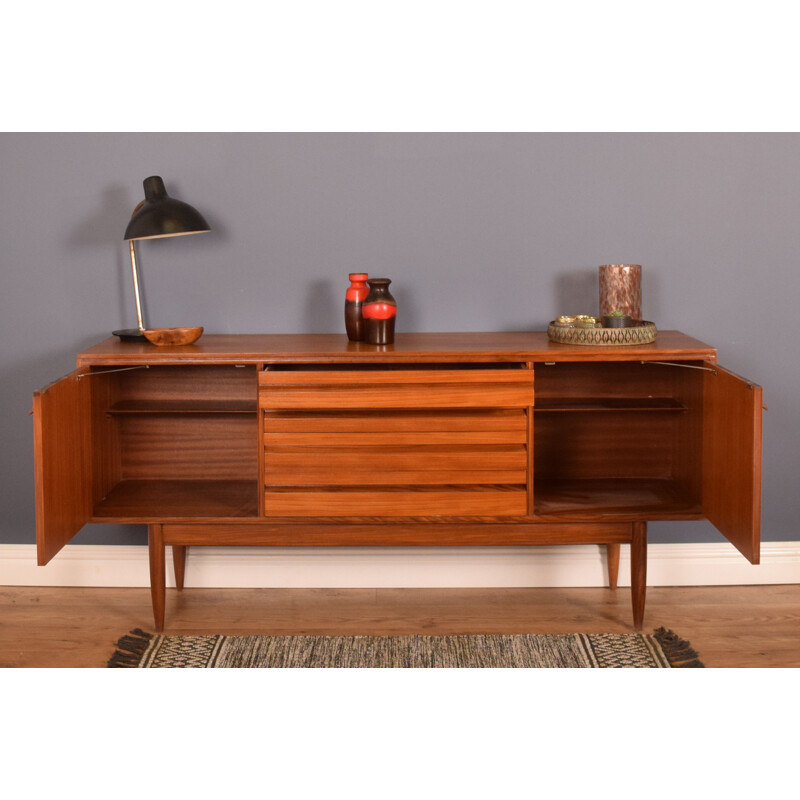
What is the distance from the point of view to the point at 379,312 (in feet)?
10.4

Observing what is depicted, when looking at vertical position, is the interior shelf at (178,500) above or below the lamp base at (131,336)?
below

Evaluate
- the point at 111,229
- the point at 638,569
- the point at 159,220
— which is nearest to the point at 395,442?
the point at 638,569

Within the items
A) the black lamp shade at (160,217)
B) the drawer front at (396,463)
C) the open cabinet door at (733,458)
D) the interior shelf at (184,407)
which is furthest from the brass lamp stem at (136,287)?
the open cabinet door at (733,458)

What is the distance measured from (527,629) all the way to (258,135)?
205 cm

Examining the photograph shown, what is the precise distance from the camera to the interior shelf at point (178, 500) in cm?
317

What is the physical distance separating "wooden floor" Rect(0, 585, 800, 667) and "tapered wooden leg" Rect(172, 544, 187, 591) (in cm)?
4

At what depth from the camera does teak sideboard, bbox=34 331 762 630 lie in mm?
3033

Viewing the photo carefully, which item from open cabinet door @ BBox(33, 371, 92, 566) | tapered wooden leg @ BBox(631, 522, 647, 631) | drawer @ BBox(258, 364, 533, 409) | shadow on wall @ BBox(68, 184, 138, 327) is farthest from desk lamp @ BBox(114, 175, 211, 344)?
tapered wooden leg @ BBox(631, 522, 647, 631)

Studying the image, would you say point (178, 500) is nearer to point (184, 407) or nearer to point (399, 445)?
point (184, 407)

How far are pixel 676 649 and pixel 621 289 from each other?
1.26 meters

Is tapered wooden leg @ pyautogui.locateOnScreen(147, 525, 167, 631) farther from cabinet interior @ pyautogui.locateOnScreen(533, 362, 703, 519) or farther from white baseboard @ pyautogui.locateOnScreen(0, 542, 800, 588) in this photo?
cabinet interior @ pyautogui.locateOnScreen(533, 362, 703, 519)

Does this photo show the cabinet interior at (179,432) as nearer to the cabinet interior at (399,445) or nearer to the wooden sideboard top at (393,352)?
the cabinet interior at (399,445)

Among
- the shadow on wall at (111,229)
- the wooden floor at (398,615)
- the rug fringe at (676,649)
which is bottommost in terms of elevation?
the rug fringe at (676,649)

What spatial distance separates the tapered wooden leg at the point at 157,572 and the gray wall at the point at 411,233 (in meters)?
0.82
